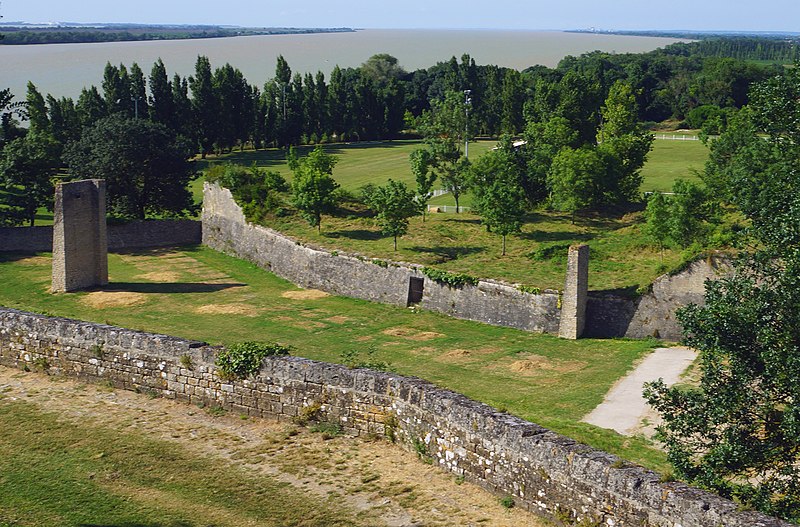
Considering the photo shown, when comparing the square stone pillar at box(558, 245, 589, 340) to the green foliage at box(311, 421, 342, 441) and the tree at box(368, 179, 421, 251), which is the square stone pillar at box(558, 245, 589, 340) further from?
the green foliage at box(311, 421, 342, 441)

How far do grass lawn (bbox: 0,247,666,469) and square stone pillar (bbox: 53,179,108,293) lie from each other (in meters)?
0.77

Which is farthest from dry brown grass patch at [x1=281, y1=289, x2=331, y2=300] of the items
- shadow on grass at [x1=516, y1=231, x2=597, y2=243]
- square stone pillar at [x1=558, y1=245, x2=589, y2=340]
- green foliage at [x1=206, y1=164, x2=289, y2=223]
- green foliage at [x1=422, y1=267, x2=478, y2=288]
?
square stone pillar at [x1=558, y1=245, x2=589, y2=340]

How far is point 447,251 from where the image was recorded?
3384 centimetres

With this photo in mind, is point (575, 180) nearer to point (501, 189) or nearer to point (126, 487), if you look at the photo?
point (501, 189)

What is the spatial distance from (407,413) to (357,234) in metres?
23.8

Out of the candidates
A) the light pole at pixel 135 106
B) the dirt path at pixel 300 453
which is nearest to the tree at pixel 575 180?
the dirt path at pixel 300 453

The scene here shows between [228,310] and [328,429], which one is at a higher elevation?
[328,429]

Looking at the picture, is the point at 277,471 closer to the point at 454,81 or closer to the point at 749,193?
the point at 749,193

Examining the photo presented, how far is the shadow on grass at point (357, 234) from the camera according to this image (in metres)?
36.1

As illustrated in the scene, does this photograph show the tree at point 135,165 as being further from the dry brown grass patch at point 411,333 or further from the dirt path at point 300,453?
the dirt path at point 300,453

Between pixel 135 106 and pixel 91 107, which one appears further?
pixel 135 106

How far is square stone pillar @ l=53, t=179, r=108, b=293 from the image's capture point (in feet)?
101

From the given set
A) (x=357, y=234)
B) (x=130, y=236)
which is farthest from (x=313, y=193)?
(x=130, y=236)

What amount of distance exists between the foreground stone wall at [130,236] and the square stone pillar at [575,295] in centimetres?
1954
